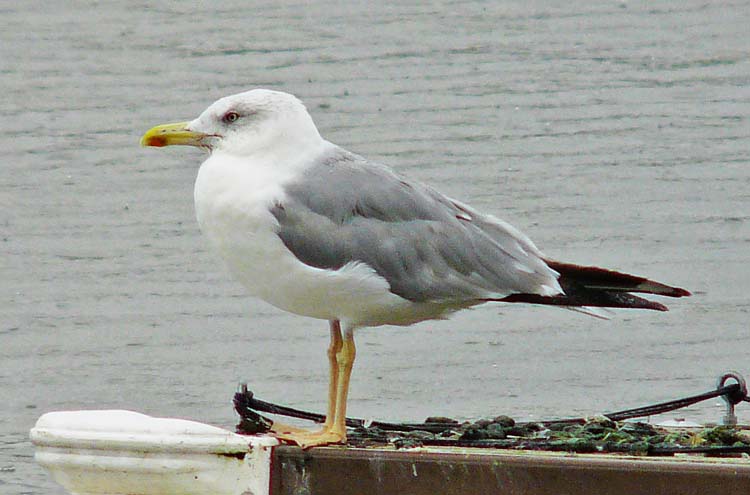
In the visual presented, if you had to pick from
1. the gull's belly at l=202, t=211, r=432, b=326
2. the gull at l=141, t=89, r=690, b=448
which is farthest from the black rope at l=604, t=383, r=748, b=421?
the gull's belly at l=202, t=211, r=432, b=326

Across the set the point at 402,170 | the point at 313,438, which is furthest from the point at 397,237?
the point at 402,170

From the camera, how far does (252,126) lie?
4.51m

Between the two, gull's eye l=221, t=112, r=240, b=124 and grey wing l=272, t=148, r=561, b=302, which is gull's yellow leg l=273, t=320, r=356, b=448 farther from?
gull's eye l=221, t=112, r=240, b=124

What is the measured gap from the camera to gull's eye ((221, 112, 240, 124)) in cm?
455

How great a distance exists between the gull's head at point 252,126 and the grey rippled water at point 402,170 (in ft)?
7.28

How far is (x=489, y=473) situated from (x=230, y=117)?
4.46 ft

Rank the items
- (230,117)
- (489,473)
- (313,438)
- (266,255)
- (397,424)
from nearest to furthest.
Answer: (489,473)
(313,438)
(266,255)
(230,117)
(397,424)

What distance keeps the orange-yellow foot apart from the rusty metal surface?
46 millimetres

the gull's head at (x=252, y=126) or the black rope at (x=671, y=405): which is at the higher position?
the gull's head at (x=252, y=126)

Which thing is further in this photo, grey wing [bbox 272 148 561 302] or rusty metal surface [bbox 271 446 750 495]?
grey wing [bbox 272 148 561 302]

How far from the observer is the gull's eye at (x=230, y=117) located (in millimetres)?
4547

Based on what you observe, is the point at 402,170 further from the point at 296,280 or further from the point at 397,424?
the point at 296,280

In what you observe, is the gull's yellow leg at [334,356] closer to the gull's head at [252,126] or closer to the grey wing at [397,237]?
the grey wing at [397,237]

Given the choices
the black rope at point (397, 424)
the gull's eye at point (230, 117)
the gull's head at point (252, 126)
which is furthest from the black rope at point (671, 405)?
the gull's eye at point (230, 117)
